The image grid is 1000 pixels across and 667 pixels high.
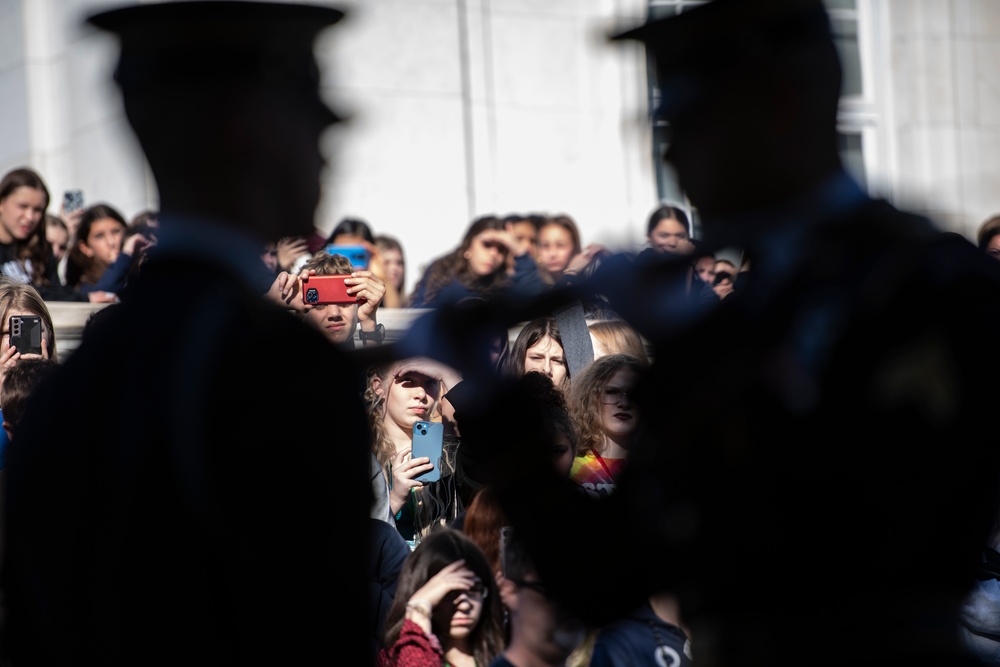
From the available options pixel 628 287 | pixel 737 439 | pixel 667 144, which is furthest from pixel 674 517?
pixel 667 144

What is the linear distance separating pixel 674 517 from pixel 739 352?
0.87 ft

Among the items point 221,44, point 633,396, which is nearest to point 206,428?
point 221,44

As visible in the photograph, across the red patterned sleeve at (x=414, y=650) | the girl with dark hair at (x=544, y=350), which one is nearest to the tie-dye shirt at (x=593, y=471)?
the girl with dark hair at (x=544, y=350)

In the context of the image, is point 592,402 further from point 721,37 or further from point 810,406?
point 810,406

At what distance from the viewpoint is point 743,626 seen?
2162 millimetres

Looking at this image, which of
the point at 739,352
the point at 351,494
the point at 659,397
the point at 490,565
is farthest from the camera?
the point at 490,565

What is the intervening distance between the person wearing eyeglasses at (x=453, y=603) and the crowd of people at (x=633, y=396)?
1.53 meters

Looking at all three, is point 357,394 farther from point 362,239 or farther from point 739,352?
point 362,239

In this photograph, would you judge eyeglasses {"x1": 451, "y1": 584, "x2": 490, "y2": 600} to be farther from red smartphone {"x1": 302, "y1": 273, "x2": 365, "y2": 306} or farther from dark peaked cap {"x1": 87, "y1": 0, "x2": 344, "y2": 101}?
dark peaked cap {"x1": 87, "y1": 0, "x2": 344, "y2": 101}

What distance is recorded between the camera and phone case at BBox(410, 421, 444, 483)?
459 cm

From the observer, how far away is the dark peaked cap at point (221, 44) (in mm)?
2199

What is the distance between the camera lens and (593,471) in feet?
14.3

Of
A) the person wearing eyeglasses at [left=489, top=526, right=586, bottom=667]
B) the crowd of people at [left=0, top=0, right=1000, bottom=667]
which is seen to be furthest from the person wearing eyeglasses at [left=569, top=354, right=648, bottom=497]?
the crowd of people at [left=0, top=0, right=1000, bottom=667]

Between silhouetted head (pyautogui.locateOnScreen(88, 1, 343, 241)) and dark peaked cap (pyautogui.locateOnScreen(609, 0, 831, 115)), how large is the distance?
570 mm
